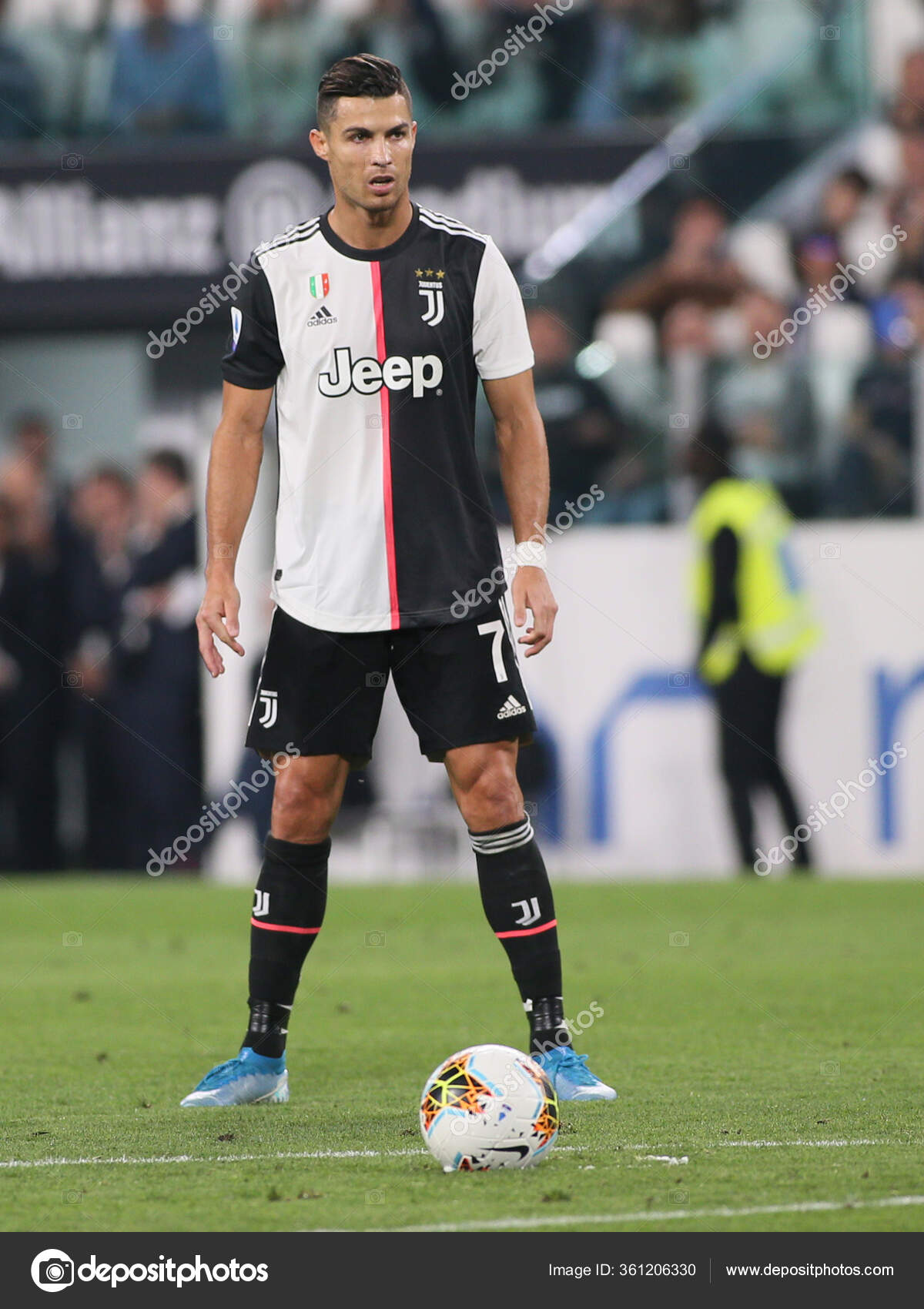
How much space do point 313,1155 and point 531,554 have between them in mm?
1467

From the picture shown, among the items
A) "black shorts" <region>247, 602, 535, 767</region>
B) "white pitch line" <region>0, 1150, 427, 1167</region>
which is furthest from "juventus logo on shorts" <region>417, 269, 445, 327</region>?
"white pitch line" <region>0, 1150, 427, 1167</region>

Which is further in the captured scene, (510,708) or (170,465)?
(170,465)

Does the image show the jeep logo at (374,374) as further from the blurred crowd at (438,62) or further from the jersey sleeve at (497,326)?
the blurred crowd at (438,62)

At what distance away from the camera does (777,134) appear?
488 inches

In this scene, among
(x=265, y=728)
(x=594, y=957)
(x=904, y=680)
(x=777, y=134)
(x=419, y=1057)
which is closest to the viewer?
(x=265, y=728)

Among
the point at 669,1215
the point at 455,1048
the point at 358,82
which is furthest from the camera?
the point at 455,1048

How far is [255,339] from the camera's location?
4.87 meters

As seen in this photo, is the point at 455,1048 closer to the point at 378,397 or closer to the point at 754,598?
the point at 378,397

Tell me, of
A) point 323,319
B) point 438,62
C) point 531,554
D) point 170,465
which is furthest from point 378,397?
→ point 438,62

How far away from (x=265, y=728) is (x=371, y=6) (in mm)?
9609

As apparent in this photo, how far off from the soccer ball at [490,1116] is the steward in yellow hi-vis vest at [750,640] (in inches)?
289

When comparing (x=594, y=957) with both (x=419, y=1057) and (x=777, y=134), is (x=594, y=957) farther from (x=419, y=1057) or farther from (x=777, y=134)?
(x=777, y=134)

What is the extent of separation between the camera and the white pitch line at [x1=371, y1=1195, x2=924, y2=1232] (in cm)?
344
